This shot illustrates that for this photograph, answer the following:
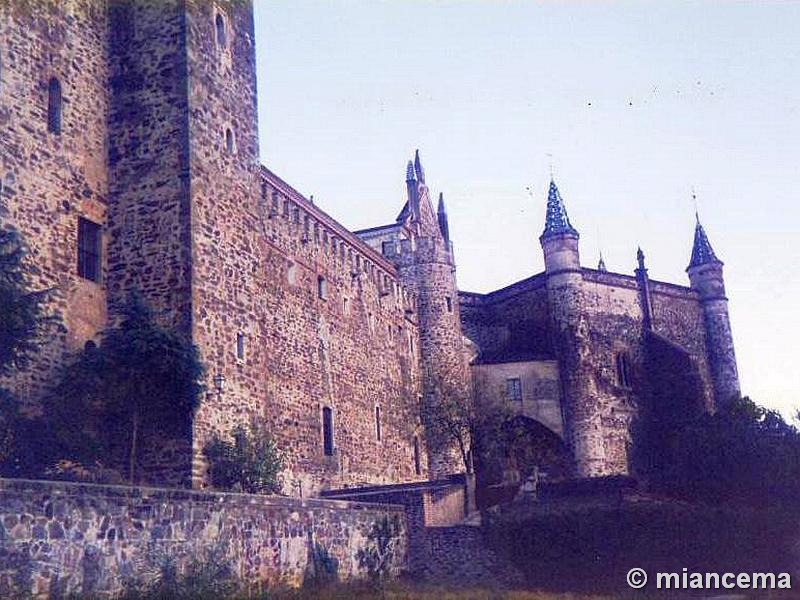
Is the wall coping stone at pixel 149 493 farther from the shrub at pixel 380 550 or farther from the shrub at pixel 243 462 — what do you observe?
the shrub at pixel 243 462

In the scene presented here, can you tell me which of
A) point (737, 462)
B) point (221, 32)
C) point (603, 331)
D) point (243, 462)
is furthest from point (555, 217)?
point (243, 462)

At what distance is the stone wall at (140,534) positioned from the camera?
1185 cm

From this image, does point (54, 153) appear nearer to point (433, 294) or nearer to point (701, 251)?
point (433, 294)

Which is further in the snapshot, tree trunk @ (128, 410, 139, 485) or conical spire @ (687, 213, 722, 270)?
conical spire @ (687, 213, 722, 270)

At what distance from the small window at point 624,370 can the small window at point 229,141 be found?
98.5 feet

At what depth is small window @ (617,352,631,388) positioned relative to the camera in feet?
156

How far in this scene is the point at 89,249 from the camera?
20.9m

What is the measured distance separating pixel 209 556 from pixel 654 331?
39.0 metres

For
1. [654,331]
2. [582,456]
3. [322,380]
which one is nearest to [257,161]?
[322,380]

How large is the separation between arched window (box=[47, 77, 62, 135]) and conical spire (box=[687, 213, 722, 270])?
138 feet

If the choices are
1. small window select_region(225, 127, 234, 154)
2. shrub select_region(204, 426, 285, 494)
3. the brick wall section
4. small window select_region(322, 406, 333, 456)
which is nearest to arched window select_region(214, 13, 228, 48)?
small window select_region(225, 127, 234, 154)

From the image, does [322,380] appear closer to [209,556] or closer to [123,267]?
[123,267]

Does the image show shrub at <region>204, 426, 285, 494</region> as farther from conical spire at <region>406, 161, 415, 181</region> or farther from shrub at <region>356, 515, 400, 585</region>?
conical spire at <region>406, 161, 415, 181</region>

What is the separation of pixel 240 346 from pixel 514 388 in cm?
2559
